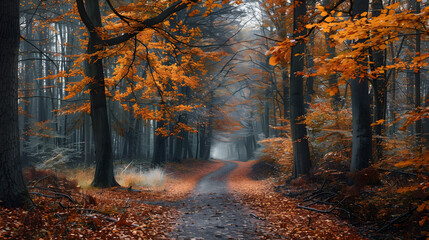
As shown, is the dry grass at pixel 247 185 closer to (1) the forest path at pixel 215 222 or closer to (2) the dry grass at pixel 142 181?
(2) the dry grass at pixel 142 181

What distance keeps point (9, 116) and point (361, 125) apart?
831 cm

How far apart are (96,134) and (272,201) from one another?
661cm

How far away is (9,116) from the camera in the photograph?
5.10 metres

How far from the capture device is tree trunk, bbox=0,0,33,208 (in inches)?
197

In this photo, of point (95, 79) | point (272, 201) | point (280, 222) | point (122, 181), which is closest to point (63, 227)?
point (280, 222)

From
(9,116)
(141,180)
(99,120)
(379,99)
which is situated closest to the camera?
(9,116)

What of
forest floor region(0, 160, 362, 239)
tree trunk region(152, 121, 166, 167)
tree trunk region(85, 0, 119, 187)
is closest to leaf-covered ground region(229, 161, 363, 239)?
forest floor region(0, 160, 362, 239)

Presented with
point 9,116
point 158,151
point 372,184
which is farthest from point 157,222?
point 158,151

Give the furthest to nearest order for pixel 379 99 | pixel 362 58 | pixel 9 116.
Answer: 1. pixel 379 99
2. pixel 9 116
3. pixel 362 58

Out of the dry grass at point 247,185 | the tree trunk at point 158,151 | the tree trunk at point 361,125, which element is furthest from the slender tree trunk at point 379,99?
the tree trunk at point 158,151

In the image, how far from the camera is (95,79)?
1005 centimetres

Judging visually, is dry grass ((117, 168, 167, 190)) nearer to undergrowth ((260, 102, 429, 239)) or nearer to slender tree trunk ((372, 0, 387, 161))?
undergrowth ((260, 102, 429, 239))

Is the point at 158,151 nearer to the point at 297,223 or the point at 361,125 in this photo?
the point at 361,125

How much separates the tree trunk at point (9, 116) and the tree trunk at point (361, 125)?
7887 mm
